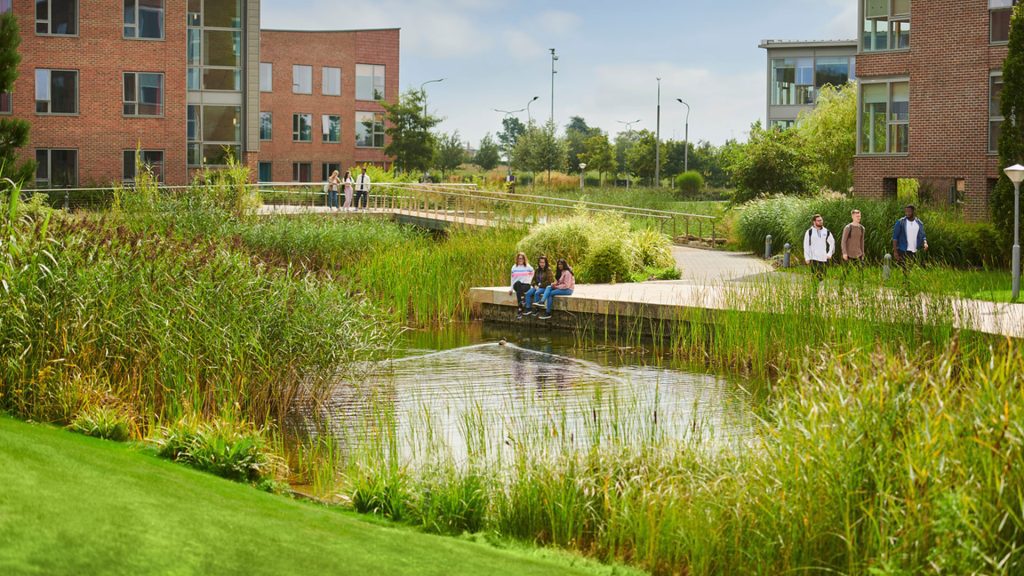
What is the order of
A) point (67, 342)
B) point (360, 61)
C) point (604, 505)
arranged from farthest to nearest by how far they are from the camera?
point (360, 61) < point (67, 342) < point (604, 505)

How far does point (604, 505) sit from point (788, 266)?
18588mm

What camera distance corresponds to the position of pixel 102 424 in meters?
10.1

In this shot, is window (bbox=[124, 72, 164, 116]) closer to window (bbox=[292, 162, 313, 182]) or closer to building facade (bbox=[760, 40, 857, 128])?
window (bbox=[292, 162, 313, 182])

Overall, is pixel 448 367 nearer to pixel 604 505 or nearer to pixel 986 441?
pixel 604 505

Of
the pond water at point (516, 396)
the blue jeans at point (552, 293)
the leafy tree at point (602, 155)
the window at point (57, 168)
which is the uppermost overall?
the leafy tree at point (602, 155)

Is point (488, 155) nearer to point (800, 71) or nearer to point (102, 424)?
point (800, 71)

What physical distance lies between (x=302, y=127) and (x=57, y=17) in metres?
22.5

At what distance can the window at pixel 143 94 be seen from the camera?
4381 cm

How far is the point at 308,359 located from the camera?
42.1ft

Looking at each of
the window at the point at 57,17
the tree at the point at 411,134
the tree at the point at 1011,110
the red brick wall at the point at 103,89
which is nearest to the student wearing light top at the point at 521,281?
the tree at the point at 1011,110

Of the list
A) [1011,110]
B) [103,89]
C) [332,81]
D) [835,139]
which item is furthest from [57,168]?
[1011,110]

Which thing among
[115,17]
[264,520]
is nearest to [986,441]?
[264,520]

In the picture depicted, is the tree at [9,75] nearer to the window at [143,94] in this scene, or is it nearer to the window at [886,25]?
the window at [143,94]

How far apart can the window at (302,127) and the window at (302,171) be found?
126cm
